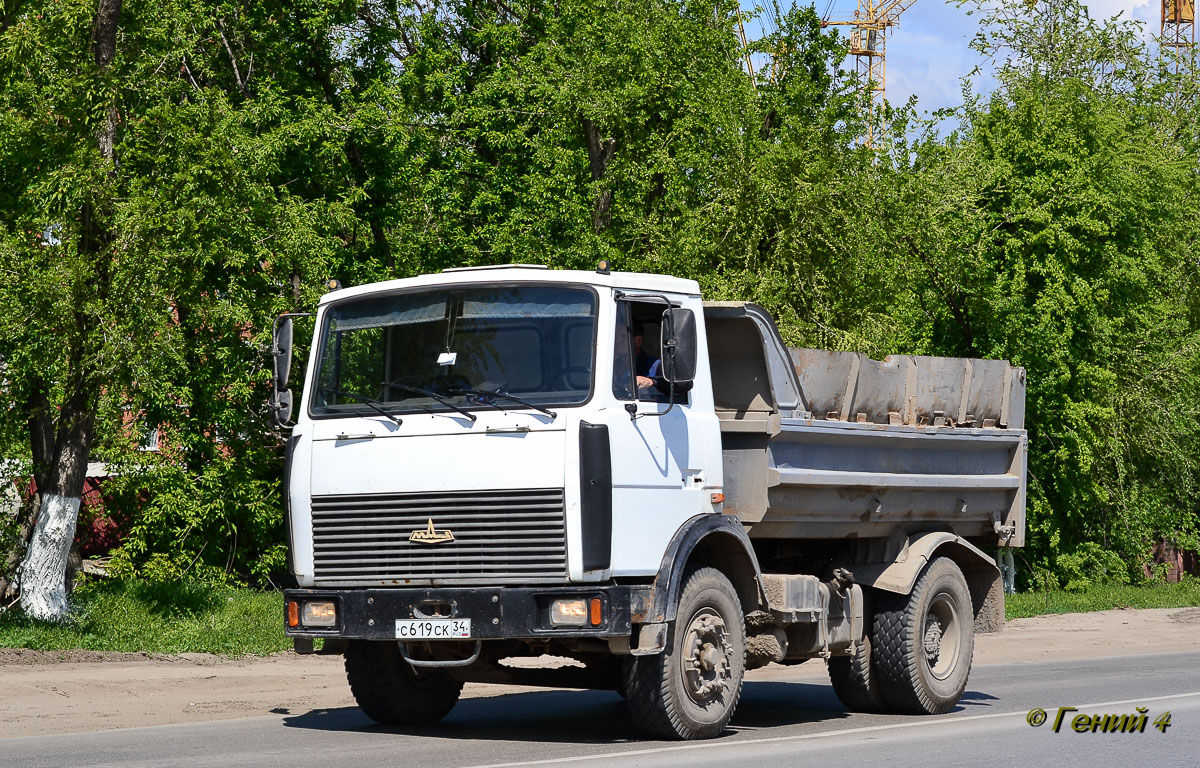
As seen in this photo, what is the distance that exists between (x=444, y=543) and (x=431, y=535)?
10 centimetres

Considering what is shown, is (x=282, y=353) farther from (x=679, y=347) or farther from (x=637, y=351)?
(x=679, y=347)

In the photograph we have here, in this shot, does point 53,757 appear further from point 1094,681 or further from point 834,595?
point 1094,681

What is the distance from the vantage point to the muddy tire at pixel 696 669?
9.55 metres

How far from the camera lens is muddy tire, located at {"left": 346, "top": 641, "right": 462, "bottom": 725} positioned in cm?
1082

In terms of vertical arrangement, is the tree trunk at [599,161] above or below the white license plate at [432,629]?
above

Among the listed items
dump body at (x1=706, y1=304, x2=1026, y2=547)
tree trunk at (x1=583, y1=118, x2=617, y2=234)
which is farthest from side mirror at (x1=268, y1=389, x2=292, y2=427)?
tree trunk at (x1=583, y1=118, x2=617, y2=234)

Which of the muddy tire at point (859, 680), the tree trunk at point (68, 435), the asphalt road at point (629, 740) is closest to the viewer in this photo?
the asphalt road at point (629, 740)

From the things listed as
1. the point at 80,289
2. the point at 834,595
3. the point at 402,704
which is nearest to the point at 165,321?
the point at 80,289

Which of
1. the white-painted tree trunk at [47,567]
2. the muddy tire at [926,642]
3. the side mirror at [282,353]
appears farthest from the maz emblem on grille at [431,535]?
the white-painted tree trunk at [47,567]

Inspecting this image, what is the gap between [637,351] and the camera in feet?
32.1

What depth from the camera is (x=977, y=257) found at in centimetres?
2980

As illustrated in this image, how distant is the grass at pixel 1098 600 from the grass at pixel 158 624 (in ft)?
45.0

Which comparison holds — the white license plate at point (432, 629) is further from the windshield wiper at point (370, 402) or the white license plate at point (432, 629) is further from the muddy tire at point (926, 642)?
the muddy tire at point (926, 642)

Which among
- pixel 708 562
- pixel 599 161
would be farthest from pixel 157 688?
pixel 599 161
